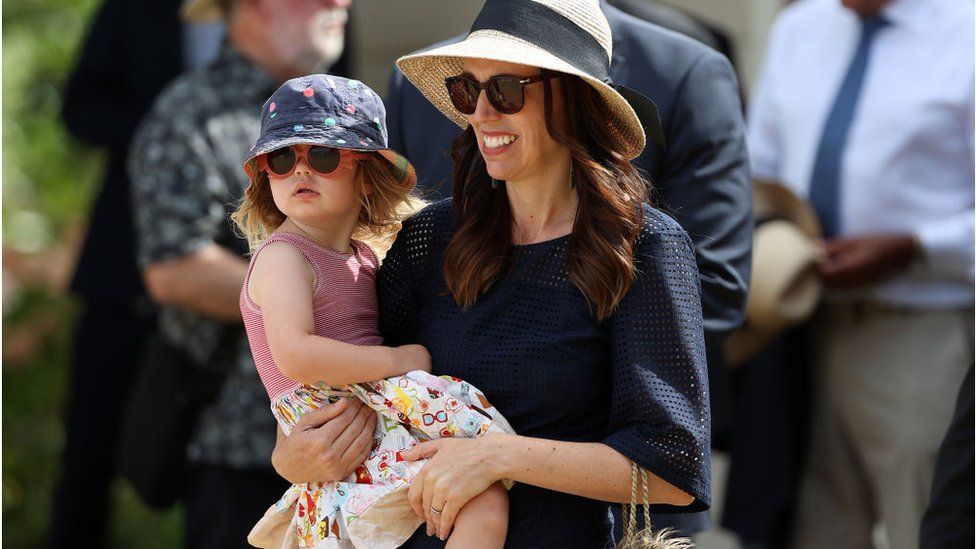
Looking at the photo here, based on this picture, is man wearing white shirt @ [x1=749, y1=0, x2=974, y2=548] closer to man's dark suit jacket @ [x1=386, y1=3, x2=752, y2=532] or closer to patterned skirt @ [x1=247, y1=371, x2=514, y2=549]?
man's dark suit jacket @ [x1=386, y1=3, x2=752, y2=532]

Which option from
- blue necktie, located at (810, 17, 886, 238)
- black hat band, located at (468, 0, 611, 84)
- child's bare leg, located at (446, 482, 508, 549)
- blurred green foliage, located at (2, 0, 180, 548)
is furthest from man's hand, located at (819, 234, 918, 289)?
blurred green foliage, located at (2, 0, 180, 548)

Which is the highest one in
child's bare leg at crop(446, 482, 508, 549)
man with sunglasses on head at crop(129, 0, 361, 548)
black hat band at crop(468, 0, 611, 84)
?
black hat band at crop(468, 0, 611, 84)

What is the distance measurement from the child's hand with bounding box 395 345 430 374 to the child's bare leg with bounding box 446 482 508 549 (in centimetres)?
24

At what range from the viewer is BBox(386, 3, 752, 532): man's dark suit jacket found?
10.3 feet

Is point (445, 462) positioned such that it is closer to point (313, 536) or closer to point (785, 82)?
point (313, 536)

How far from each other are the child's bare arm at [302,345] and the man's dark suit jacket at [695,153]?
1.95 ft

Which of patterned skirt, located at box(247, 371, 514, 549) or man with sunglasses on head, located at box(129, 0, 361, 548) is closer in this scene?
patterned skirt, located at box(247, 371, 514, 549)

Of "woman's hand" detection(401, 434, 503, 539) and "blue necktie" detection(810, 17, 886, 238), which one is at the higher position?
"woman's hand" detection(401, 434, 503, 539)

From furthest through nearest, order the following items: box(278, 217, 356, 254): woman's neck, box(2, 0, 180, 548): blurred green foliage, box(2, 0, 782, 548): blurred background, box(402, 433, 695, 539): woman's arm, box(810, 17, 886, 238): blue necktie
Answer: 1. box(2, 0, 180, 548): blurred green foliage
2. box(2, 0, 782, 548): blurred background
3. box(810, 17, 886, 238): blue necktie
4. box(278, 217, 356, 254): woman's neck
5. box(402, 433, 695, 539): woman's arm

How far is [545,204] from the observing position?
102 inches

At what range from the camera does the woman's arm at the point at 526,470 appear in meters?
2.41

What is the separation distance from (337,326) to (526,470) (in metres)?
0.43

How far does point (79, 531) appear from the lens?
5594mm

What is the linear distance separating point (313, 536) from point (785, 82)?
8.98 ft
